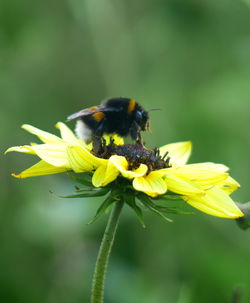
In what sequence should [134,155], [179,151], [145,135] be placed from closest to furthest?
[134,155], [179,151], [145,135]

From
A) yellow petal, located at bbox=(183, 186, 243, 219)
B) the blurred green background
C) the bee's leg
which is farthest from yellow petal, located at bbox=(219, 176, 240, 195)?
the blurred green background

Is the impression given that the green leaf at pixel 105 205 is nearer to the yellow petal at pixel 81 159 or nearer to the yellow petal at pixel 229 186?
the yellow petal at pixel 81 159

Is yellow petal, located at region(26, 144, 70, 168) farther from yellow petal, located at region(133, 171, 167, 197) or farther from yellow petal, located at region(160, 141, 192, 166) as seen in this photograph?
yellow petal, located at region(160, 141, 192, 166)

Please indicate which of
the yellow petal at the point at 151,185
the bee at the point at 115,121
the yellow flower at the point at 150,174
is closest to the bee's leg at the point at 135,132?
the bee at the point at 115,121

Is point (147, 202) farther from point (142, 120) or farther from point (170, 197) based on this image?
point (142, 120)

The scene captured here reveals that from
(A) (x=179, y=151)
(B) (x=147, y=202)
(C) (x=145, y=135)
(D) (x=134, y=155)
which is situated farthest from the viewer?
(C) (x=145, y=135)

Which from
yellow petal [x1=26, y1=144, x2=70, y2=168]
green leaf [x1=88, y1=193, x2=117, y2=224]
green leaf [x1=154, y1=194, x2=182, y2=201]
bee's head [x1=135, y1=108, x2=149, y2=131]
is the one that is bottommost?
green leaf [x1=154, y1=194, x2=182, y2=201]

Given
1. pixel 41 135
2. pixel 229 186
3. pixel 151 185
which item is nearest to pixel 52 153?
pixel 41 135
